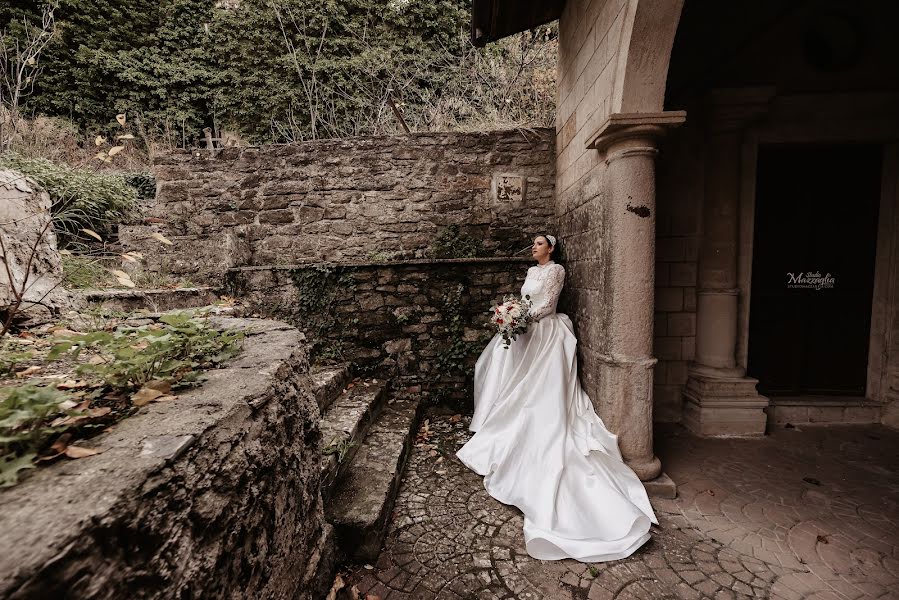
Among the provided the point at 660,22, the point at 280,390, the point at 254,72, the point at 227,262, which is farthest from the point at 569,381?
the point at 254,72

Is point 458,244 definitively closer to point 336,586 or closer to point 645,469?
point 645,469

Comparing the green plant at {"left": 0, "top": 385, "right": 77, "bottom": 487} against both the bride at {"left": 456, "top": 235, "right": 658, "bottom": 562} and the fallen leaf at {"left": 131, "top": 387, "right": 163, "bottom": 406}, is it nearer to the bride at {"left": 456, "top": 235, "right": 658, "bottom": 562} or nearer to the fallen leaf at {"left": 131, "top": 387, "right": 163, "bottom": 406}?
the fallen leaf at {"left": 131, "top": 387, "right": 163, "bottom": 406}

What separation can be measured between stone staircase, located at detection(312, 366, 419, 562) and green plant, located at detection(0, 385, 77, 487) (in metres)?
1.61

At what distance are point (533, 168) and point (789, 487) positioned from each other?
3989 millimetres

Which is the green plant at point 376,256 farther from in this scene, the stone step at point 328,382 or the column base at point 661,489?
the column base at point 661,489

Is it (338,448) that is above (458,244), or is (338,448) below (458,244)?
below

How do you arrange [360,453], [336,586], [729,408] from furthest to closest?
[729,408] < [360,453] < [336,586]

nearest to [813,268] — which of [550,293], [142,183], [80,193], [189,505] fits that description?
[550,293]

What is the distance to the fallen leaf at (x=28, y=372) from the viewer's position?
1483 millimetres

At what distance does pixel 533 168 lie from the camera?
4.61 m

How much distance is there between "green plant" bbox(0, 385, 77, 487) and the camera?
81cm

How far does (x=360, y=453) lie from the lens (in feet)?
9.62

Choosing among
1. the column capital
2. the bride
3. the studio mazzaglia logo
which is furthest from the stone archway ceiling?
the studio mazzaglia logo

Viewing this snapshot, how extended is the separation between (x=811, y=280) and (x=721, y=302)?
1133 millimetres
